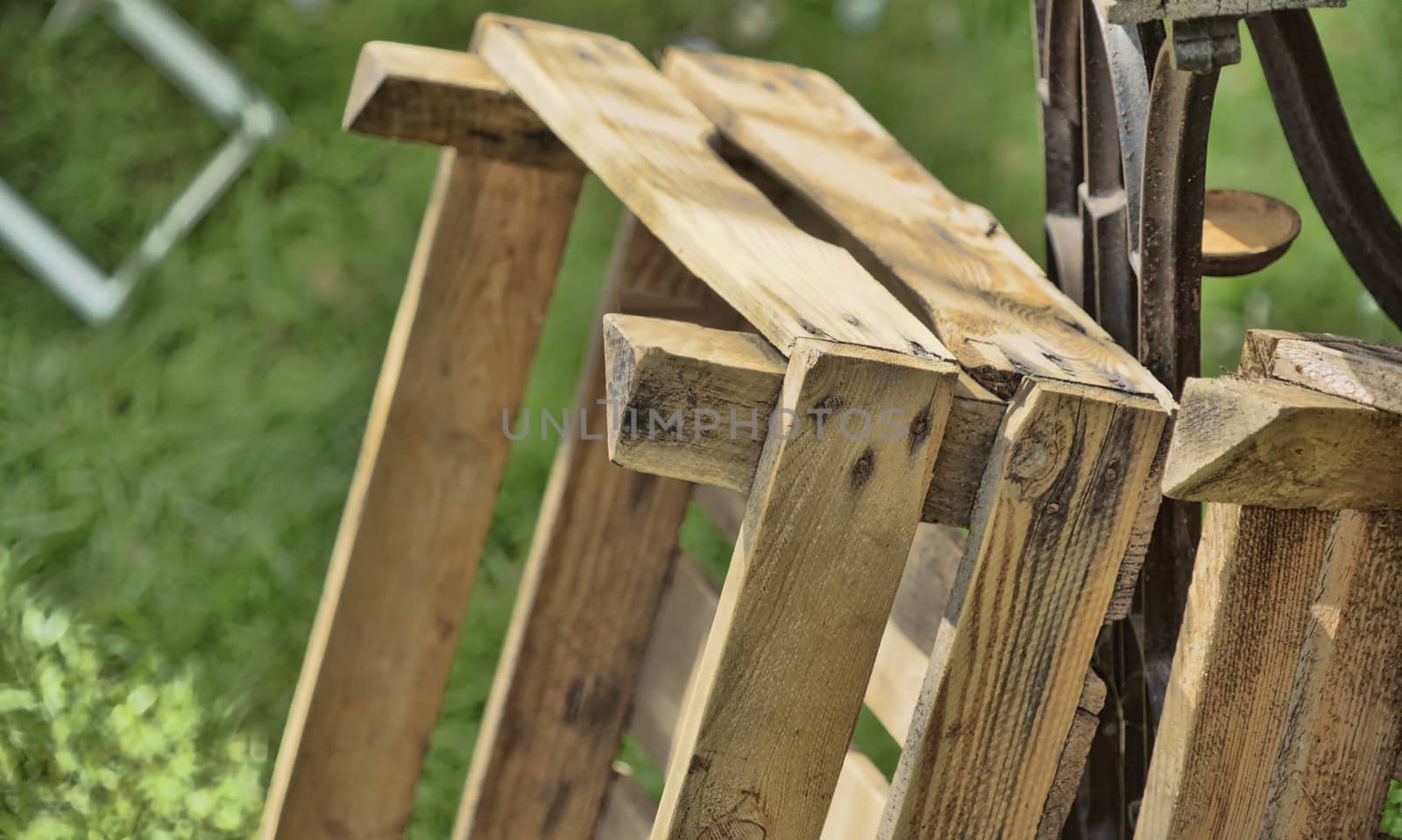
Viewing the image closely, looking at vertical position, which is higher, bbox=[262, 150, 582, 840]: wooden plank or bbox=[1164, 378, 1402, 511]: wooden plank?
bbox=[1164, 378, 1402, 511]: wooden plank

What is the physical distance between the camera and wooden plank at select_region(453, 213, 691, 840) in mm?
1576

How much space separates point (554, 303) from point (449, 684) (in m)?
0.85

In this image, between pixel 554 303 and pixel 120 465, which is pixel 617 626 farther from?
pixel 120 465

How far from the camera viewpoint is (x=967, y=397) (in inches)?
31.9

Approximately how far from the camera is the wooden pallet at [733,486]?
803 mm

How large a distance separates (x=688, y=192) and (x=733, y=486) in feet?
1.01

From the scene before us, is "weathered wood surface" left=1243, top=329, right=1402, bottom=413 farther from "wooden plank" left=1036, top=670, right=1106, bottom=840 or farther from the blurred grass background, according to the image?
the blurred grass background

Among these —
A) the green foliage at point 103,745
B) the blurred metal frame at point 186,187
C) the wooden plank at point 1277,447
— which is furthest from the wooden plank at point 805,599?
the blurred metal frame at point 186,187

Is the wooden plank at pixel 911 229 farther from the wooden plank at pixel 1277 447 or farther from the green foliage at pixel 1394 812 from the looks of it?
the green foliage at pixel 1394 812

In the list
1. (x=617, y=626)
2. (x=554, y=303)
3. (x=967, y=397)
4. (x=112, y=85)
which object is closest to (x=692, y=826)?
(x=967, y=397)

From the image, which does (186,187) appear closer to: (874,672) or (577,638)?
(577,638)

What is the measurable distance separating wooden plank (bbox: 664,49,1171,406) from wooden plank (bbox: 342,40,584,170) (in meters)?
0.19

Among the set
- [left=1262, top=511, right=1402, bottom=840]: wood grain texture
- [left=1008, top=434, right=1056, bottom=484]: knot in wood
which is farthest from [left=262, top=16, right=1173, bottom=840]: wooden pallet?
[left=1262, top=511, right=1402, bottom=840]: wood grain texture

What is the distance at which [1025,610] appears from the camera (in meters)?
0.82
